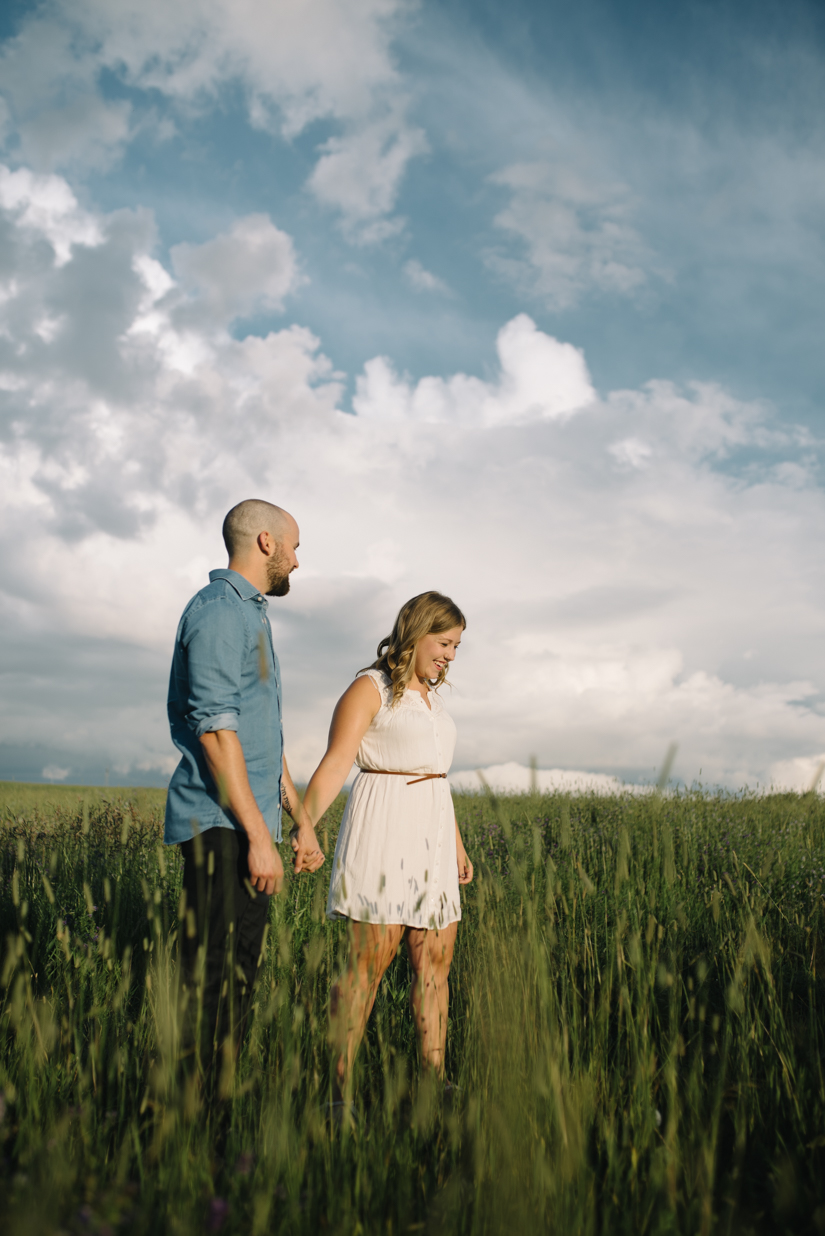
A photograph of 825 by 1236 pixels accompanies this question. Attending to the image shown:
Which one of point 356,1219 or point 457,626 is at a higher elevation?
point 457,626

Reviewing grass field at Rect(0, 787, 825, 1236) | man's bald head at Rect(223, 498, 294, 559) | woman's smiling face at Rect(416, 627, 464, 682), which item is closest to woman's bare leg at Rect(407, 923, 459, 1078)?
grass field at Rect(0, 787, 825, 1236)

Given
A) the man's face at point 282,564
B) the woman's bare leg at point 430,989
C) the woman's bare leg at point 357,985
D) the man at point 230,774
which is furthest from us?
the man's face at point 282,564

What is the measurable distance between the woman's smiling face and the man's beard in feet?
2.13

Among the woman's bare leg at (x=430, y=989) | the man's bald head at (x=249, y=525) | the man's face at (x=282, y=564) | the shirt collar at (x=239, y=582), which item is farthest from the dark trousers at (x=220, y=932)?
the man's bald head at (x=249, y=525)

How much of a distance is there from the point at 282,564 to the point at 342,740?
2.47ft

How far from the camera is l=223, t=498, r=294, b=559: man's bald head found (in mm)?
2793

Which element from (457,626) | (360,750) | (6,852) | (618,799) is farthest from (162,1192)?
(618,799)

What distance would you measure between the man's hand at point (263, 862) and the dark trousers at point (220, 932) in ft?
0.13

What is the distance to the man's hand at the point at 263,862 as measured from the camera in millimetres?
2408

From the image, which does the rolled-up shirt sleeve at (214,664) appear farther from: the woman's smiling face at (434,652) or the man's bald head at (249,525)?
the woman's smiling face at (434,652)

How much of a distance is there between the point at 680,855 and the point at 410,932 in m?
4.61

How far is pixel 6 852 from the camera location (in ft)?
24.3

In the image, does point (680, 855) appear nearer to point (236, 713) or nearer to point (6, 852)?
point (236, 713)

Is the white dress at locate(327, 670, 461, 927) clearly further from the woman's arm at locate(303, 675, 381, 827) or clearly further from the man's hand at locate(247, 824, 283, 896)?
the man's hand at locate(247, 824, 283, 896)
